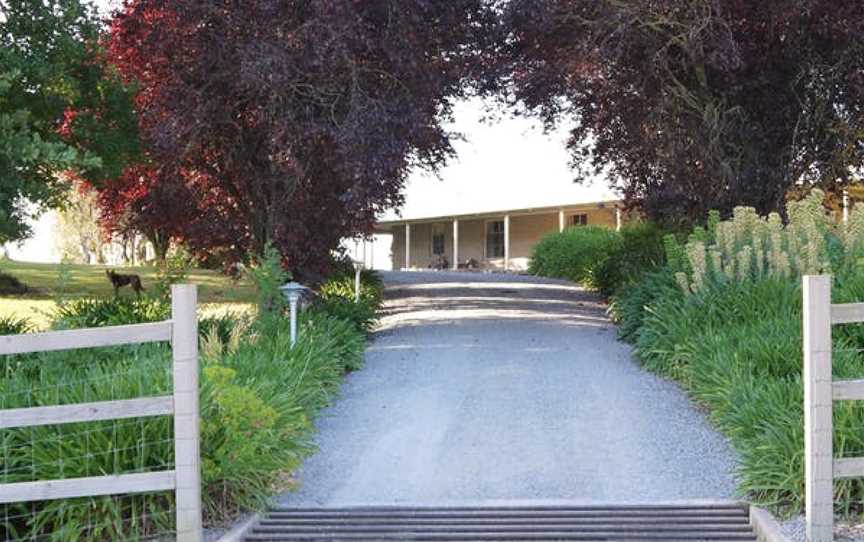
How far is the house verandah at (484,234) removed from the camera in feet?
113

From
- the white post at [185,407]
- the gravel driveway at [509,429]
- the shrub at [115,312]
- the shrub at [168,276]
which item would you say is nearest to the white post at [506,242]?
the gravel driveway at [509,429]

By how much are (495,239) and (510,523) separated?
31.8 metres

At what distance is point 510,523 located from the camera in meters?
6.35

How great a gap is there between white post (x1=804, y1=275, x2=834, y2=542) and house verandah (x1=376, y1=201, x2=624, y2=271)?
25585mm

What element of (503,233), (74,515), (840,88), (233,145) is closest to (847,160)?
(840,88)

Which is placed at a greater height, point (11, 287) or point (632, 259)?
point (632, 259)

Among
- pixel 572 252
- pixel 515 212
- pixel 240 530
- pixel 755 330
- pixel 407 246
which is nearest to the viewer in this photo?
pixel 240 530

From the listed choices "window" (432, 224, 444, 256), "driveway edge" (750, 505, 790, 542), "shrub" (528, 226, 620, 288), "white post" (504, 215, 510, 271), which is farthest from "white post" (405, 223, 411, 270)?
"driveway edge" (750, 505, 790, 542)

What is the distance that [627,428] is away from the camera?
8.88 meters

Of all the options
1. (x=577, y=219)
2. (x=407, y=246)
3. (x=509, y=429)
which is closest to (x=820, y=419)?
(x=509, y=429)

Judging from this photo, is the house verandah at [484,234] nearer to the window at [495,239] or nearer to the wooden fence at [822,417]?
the window at [495,239]

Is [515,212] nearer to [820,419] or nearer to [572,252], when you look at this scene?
[572,252]

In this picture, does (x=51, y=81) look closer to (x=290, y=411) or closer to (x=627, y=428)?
(x=290, y=411)

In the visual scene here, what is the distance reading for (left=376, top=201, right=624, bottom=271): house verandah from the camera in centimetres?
3438
